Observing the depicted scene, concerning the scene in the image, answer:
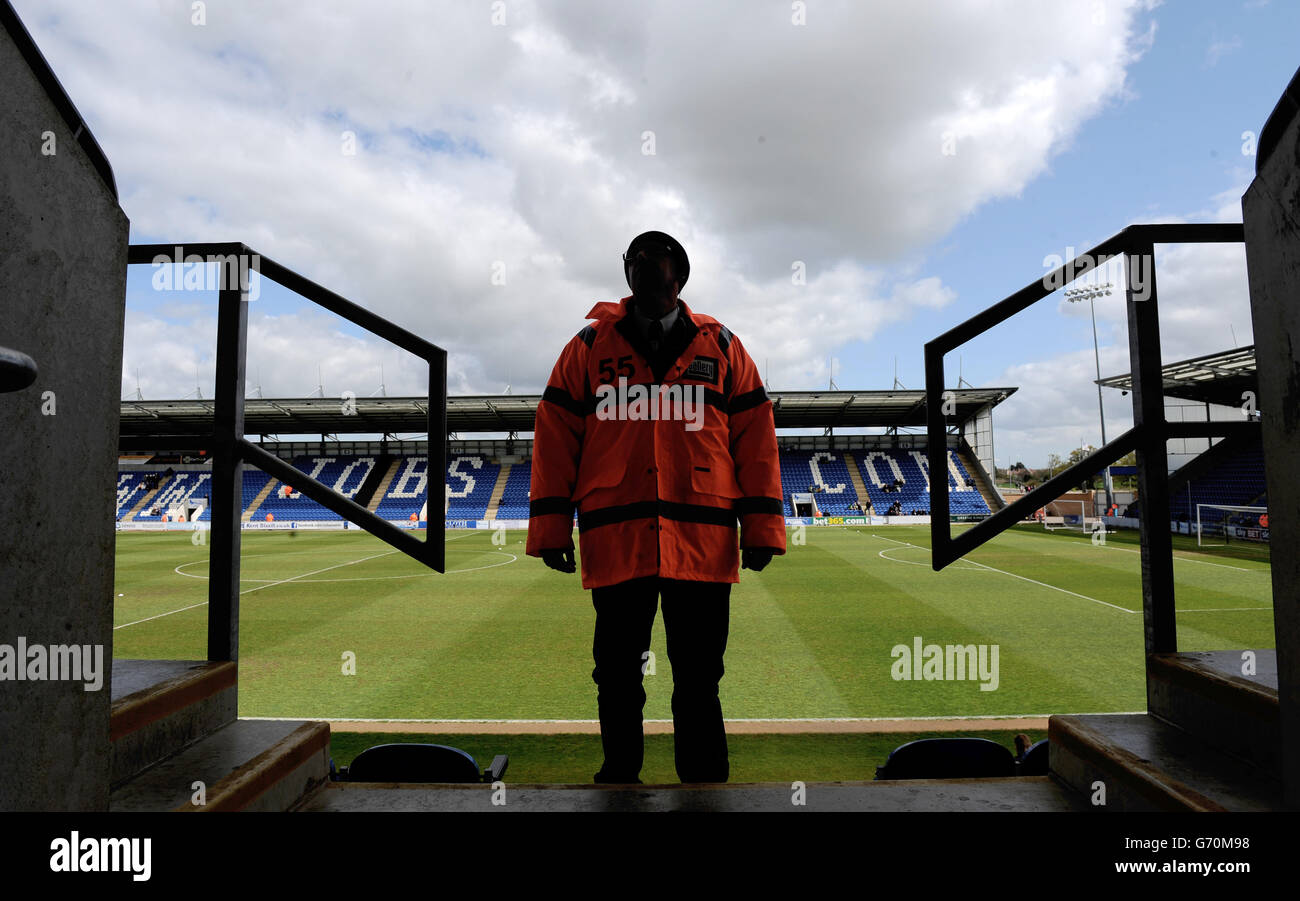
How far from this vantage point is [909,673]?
235 inches

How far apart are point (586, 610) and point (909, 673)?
4519mm

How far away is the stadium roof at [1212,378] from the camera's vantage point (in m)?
19.7

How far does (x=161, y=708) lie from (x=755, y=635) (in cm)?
656

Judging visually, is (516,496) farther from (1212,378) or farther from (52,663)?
(52,663)

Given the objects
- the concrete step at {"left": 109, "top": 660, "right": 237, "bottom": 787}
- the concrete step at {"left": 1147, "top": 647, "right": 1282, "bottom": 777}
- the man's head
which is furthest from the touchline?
the concrete step at {"left": 1147, "top": 647, "right": 1282, "bottom": 777}

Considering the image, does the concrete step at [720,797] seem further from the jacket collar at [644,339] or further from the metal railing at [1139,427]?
the jacket collar at [644,339]

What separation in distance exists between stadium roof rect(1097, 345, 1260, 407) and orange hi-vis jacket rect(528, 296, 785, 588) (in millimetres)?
19312

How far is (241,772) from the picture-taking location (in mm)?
1624

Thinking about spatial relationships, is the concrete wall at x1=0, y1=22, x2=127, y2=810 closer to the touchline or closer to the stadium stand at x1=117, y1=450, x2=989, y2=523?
the touchline

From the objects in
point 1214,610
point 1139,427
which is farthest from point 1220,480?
point 1139,427

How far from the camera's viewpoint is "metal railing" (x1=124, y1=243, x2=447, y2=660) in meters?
2.22

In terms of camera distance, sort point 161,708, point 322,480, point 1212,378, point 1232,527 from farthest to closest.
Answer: point 322,480 < point 1212,378 < point 1232,527 < point 161,708
